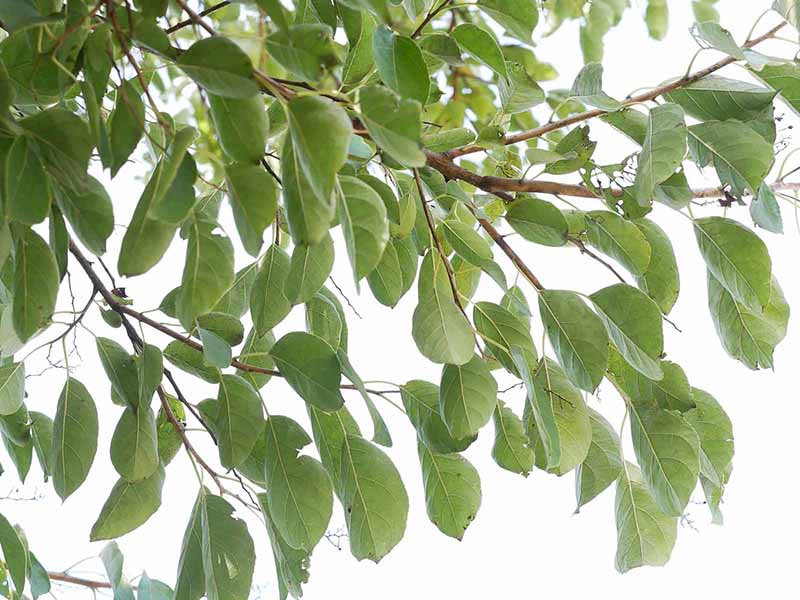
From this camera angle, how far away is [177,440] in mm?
483

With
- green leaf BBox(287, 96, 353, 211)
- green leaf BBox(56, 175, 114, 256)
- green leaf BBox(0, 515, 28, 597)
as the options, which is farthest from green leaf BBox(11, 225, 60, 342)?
green leaf BBox(0, 515, 28, 597)

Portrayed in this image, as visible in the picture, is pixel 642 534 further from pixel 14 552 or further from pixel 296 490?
pixel 14 552

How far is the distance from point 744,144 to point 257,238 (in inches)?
8.3

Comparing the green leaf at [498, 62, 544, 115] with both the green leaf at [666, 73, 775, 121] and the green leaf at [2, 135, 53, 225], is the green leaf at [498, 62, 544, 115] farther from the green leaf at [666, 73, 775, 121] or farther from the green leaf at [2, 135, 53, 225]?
the green leaf at [2, 135, 53, 225]

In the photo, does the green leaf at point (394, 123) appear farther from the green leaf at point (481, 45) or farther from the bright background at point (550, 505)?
the bright background at point (550, 505)

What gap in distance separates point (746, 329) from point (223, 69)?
0.96 feet

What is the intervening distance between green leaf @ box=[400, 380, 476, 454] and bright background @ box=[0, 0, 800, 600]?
84 centimetres

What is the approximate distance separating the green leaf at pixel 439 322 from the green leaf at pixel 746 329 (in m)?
0.13

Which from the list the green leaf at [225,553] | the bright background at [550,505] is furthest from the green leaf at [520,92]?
the bright background at [550,505]

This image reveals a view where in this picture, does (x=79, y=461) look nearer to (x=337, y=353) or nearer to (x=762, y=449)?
(x=337, y=353)

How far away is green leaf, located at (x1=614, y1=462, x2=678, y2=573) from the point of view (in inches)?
18.2

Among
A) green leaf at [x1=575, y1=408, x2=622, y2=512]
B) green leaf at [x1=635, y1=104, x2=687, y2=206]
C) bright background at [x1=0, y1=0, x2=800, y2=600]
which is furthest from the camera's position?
bright background at [x1=0, y1=0, x2=800, y2=600]

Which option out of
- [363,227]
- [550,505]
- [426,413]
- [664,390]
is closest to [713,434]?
[664,390]

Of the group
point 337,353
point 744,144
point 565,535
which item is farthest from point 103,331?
point 744,144
